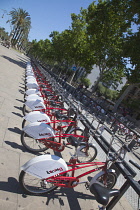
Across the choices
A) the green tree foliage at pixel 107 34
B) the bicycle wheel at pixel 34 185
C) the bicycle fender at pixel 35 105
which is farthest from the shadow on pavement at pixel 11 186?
the green tree foliage at pixel 107 34

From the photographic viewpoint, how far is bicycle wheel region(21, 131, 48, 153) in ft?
12.4

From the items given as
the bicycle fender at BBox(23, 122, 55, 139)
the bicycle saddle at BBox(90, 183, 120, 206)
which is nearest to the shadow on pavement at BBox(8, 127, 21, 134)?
the bicycle fender at BBox(23, 122, 55, 139)

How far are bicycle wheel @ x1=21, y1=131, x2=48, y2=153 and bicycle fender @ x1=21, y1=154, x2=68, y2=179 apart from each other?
121 cm

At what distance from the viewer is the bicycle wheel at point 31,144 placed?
3.78 metres

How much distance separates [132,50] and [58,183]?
544 inches

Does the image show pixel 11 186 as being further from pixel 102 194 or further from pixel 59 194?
pixel 102 194

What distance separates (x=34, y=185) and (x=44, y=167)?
19.6 inches

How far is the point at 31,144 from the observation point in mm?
3896

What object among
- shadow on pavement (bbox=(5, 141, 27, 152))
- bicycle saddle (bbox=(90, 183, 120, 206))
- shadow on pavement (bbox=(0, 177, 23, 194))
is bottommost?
shadow on pavement (bbox=(0, 177, 23, 194))

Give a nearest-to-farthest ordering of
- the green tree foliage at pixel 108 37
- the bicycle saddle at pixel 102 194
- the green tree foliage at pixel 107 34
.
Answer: the bicycle saddle at pixel 102 194 < the green tree foliage at pixel 108 37 < the green tree foliage at pixel 107 34

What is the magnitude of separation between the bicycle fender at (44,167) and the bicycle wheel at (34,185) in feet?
0.46

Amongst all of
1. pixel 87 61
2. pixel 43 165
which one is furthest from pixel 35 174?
pixel 87 61

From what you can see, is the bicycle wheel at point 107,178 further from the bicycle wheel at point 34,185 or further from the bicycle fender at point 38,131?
the bicycle fender at point 38,131

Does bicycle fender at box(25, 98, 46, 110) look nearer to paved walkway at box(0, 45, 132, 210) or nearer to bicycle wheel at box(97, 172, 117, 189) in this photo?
paved walkway at box(0, 45, 132, 210)
